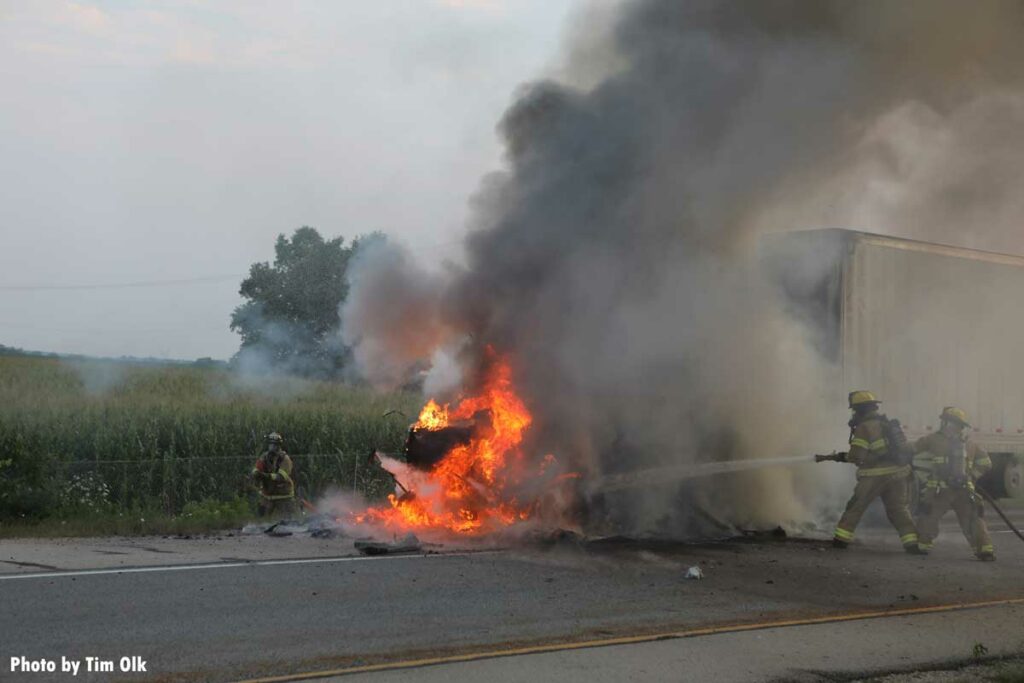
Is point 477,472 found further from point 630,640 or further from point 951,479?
point 951,479

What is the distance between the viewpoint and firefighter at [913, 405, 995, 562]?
12516 mm

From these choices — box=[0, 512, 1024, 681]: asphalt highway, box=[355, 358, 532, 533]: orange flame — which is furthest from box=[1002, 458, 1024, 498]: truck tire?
box=[355, 358, 532, 533]: orange flame

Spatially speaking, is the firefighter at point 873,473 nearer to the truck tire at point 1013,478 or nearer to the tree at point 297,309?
the truck tire at point 1013,478

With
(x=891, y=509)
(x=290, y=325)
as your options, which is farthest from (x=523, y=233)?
(x=290, y=325)

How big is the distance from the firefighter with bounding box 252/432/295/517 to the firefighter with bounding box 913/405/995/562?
316 inches

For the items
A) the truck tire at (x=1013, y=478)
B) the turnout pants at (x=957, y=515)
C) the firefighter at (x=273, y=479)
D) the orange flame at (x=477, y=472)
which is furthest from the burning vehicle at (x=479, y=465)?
the truck tire at (x=1013, y=478)

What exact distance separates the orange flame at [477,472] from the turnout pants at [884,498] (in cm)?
370

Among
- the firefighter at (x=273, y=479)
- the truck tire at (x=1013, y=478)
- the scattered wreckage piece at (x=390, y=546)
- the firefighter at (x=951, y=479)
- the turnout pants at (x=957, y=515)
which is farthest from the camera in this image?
the truck tire at (x=1013, y=478)

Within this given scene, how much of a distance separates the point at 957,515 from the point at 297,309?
21.7 meters

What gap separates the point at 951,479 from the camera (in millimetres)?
12609

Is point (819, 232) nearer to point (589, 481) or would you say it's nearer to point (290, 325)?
point (589, 481)

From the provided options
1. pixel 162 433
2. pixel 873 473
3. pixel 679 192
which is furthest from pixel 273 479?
pixel 873 473

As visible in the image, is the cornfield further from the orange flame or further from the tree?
the orange flame

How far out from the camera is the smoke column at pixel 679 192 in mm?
12523
